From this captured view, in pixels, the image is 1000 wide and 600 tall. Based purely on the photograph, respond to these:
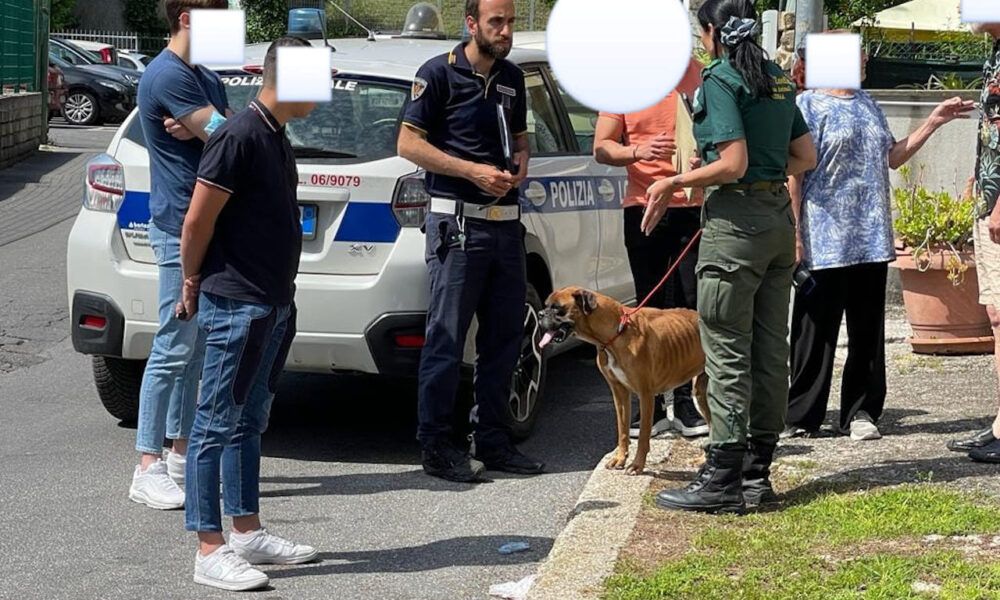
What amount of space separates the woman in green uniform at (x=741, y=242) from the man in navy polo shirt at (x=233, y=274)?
1.27 metres

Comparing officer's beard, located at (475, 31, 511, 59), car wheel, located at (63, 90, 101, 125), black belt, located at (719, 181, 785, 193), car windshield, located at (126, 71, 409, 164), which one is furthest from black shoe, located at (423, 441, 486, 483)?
car wheel, located at (63, 90, 101, 125)

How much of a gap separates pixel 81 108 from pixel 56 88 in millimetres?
1802

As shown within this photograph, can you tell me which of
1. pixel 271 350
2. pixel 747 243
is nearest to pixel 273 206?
pixel 271 350

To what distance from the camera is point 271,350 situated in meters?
5.05

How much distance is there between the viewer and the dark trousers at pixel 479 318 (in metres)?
6.14

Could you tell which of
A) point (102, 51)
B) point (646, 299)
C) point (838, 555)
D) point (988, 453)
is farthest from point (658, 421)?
point (102, 51)

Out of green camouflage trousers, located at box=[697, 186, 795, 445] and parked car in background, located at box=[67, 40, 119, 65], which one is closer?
green camouflage trousers, located at box=[697, 186, 795, 445]

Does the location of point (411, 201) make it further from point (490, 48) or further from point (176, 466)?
point (176, 466)

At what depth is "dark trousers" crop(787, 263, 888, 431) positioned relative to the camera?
6.67 meters

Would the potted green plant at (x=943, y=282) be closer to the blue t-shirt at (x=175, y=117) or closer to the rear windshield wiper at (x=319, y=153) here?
the rear windshield wiper at (x=319, y=153)

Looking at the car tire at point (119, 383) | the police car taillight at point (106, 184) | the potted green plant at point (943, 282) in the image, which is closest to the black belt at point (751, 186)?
the police car taillight at point (106, 184)

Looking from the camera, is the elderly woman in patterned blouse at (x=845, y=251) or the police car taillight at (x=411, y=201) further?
the elderly woman in patterned blouse at (x=845, y=251)

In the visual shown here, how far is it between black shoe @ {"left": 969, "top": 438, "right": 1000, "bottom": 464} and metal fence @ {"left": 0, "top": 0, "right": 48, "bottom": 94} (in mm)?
15530

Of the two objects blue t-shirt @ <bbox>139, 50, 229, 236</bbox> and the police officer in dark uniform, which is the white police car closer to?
the police officer in dark uniform
